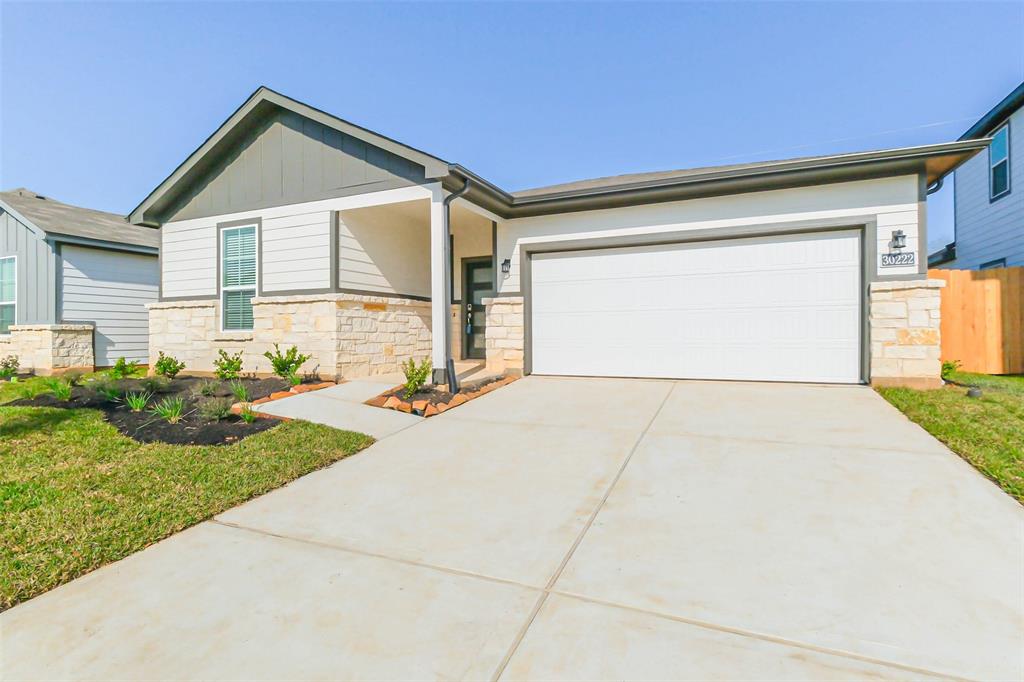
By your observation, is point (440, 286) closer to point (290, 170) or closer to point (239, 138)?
point (290, 170)

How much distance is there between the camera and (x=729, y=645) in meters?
1.76

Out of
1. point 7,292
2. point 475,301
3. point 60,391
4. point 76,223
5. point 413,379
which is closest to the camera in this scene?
point 60,391

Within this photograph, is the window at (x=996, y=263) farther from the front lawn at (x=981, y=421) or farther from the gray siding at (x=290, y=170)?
the gray siding at (x=290, y=170)

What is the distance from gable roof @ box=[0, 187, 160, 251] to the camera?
10.5 metres

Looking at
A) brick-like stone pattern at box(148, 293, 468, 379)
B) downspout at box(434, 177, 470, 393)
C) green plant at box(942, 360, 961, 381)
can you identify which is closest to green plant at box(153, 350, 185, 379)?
brick-like stone pattern at box(148, 293, 468, 379)

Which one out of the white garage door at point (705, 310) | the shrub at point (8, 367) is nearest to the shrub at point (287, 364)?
the white garage door at point (705, 310)

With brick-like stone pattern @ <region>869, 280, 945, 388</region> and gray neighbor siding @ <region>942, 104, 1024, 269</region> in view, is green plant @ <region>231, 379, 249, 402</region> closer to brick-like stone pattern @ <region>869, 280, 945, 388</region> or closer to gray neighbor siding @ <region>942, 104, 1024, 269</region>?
A: brick-like stone pattern @ <region>869, 280, 945, 388</region>

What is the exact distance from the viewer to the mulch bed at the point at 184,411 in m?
4.59

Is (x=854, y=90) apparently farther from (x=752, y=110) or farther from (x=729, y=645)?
(x=729, y=645)

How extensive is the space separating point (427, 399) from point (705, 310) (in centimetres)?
457

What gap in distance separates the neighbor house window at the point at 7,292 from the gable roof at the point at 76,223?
4.19 feet

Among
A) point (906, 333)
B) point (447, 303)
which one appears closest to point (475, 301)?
point (447, 303)

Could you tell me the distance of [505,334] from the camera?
A: 27.6 feet

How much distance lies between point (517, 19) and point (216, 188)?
672 centimetres
